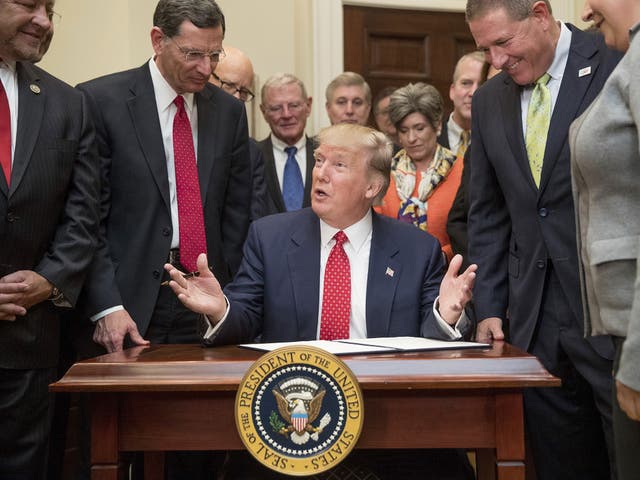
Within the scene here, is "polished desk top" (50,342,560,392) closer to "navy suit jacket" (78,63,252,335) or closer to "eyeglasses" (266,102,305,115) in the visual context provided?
"navy suit jacket" (78,63,252,335)

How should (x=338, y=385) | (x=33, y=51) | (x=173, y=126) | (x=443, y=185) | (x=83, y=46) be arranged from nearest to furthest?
(x=338, y=385) < (x=33, y=51) < (x=173, y=126) < (x=443, y=185) < (x=83, y=46)

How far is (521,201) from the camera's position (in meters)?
2.76

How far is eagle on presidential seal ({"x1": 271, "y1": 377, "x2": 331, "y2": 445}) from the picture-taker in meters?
1.96

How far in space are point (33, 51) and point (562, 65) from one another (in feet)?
5.39

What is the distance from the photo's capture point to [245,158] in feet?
11.4

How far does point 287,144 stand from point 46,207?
1963 millimetres

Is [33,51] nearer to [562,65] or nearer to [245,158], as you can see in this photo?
[245,158]

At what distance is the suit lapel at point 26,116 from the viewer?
269cm

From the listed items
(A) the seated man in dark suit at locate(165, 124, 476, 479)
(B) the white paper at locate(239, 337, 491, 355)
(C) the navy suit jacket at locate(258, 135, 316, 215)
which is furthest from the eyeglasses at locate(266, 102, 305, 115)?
(B) the white paper at locate(239, 337, 491, 355)

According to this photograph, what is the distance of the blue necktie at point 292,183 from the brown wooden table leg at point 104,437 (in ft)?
7.67

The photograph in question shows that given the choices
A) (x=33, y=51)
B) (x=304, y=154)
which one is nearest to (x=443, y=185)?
(x=304, y=154)

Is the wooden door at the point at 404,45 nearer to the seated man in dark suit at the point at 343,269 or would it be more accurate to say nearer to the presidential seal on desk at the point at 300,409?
the seated man in dark suit at the point at 343,269

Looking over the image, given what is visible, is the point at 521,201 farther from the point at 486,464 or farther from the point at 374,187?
the point at 486,464

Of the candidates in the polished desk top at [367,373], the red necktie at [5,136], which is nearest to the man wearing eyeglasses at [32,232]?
the red necktie at [5,136]
